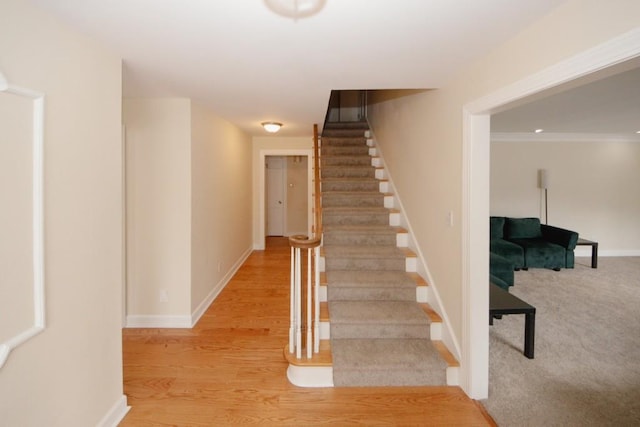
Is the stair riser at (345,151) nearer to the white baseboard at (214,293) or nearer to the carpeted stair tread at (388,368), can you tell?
the white baseboard at (214,293)

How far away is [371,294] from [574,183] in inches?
216

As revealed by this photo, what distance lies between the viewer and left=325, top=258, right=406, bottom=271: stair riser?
9.99 feet

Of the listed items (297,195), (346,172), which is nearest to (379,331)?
(346,172)

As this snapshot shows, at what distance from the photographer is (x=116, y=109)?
1843mm

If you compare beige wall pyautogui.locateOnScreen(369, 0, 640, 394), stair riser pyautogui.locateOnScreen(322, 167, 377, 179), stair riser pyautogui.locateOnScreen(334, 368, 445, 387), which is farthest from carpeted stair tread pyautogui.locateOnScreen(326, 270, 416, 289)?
stair riser pyautogui.locateOnScreen(322, 167, 377, 179)

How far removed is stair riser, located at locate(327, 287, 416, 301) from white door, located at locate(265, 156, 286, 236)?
16.9 ft

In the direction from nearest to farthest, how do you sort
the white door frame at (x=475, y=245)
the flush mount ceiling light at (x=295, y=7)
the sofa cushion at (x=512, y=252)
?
the flush mount ceiling light at (x=295, y=7), the white door frame at (x=475, y=245), the sofa cushion at (x=512, y=252)

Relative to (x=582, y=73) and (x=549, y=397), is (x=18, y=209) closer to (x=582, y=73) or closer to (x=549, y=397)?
(x=582, y=73)

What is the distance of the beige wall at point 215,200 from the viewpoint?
3.10m

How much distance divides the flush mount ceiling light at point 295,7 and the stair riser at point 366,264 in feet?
7.22

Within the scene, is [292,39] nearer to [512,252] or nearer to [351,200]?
[351,200]

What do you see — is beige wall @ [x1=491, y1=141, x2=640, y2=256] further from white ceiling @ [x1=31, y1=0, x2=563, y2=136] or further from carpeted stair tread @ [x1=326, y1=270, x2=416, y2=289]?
white ceiling @ [x1=31, y1=0, x2=563, y2=136]

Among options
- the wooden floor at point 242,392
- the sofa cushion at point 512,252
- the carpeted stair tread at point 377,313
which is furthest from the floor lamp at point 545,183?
the wooden floor at point 242,392

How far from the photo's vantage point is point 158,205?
2.95m
